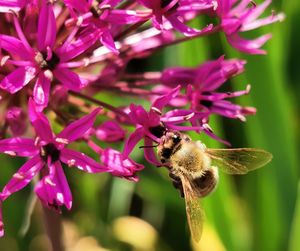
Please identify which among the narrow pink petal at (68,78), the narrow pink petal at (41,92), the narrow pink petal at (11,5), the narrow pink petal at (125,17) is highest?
the narrow pink petal at (125,17)

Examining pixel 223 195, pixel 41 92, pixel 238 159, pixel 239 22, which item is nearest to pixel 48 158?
pixel 41 92

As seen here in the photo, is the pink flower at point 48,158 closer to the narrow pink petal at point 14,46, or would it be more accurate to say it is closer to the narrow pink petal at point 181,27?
the narrow pink petal at point 14,46

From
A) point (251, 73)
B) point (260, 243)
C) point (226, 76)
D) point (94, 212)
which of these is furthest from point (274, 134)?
point (94, 212)

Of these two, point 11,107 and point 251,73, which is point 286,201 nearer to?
point 251,73

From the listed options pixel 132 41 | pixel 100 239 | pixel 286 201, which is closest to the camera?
pixel 132 41

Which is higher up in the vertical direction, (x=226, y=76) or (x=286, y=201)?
(x=226, y=76)

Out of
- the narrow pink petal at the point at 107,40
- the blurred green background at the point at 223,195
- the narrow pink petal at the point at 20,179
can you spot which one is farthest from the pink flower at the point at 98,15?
the blurred green background at the point at 223,195
